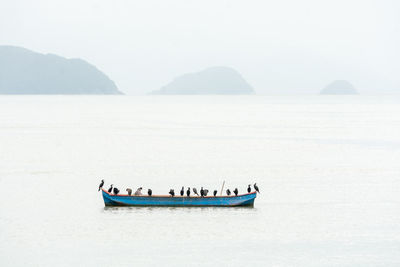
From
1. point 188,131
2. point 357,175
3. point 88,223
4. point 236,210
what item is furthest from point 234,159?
point 188,131

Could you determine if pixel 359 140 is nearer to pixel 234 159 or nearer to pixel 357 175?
pixel 234 159

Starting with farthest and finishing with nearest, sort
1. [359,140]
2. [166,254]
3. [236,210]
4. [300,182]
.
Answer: [359,140]
[300,182]
[236,210]
[166,254]

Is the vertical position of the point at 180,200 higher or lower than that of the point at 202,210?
higher

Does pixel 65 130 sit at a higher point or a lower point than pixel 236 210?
higher

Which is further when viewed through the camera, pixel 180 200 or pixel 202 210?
pixel 180 200

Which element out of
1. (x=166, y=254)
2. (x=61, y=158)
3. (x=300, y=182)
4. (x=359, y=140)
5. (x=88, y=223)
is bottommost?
(x=166, y=254)

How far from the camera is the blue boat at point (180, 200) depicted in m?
50.3

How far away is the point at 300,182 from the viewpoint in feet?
211

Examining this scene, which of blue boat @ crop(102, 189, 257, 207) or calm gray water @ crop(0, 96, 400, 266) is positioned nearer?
calm gray water @ crop(0, 96, 400, 266)

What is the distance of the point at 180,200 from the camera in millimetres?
50469

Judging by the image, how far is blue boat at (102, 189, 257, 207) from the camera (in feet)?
165

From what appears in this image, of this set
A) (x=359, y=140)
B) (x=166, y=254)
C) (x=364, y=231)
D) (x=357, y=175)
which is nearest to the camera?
(x=166, y=254)

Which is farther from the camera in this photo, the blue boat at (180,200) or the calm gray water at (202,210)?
the blue boat at (180,200)

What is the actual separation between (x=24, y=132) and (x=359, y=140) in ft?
189
